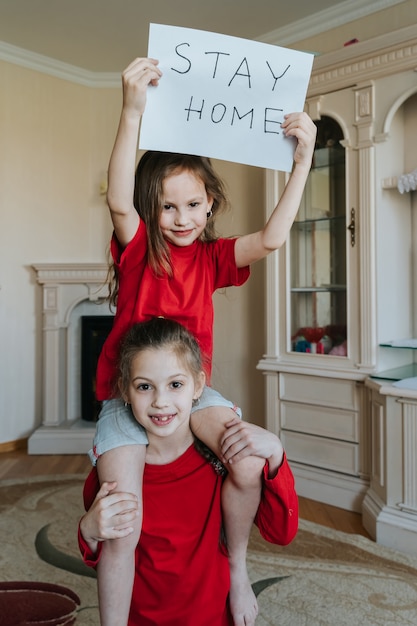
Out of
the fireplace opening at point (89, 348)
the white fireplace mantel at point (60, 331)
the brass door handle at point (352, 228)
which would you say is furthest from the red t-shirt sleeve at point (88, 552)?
the fireplace opening at point (89, 348)

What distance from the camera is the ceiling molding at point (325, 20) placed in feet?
9.68

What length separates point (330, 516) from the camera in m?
2.61

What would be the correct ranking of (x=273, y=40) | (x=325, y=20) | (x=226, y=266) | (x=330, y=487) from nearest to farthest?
(x=226, y=266) → (x=330, y=487) → (x=325, y=20) → (x=273, y=40)

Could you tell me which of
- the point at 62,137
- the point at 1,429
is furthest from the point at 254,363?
the point at 62,137

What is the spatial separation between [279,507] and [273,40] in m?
3.18

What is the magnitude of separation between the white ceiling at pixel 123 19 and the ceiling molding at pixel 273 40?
1 cm

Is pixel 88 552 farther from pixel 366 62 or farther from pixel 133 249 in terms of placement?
pixel 366 62

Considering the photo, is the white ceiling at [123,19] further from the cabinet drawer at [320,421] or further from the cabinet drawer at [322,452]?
the cabinet drawer at [322,452]

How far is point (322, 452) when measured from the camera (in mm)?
2795

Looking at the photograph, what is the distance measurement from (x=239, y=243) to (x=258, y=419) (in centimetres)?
259

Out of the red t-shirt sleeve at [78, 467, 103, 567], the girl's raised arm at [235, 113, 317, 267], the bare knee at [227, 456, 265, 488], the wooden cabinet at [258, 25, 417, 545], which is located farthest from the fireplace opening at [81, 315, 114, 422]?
the bare knee at [227, 456, 265, 488]

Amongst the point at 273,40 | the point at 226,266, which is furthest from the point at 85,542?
the point at 273,40

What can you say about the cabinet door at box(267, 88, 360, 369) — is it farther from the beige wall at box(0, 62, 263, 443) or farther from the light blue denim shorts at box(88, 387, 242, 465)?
the light blue denim shorts at box(88, 387, 242, 465)

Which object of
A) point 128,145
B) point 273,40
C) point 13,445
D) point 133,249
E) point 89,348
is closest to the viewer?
point 128,145
